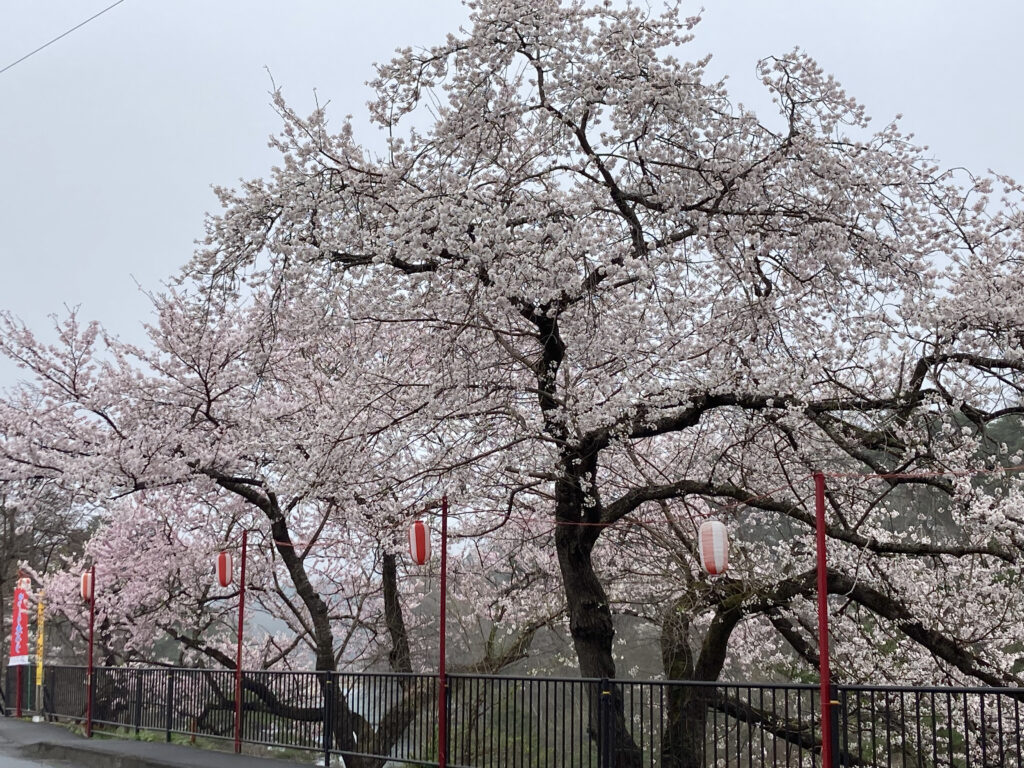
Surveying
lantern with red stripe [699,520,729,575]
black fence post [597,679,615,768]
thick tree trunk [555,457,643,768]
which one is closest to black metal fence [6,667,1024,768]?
black fence post [597,679,615,768]

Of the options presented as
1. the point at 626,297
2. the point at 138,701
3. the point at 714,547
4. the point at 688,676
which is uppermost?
the point at 626,297

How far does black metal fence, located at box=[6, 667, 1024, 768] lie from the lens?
25.8 feet

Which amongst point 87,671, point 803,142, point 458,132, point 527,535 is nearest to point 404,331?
point 458,132

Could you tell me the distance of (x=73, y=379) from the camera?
17.9m

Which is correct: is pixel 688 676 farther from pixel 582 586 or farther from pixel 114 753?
pixel 114 753

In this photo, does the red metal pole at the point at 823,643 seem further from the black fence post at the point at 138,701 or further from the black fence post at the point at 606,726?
the black fence post at the point at 138,701

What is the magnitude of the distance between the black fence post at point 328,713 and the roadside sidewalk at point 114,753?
0.82 feet

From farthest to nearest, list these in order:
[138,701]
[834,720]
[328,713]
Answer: [138,701] → [328,713] → [834,720]

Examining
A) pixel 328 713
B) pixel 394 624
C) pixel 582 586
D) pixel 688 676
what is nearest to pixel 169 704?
pixel 394 624

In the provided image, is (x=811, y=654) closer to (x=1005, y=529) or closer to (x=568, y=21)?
(x=1005, y=529)

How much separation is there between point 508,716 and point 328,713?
7.48 feet

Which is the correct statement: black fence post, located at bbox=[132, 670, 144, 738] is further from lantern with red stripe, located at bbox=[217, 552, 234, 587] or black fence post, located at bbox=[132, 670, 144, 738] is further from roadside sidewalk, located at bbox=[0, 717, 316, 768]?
lantern with red stripe, located at bbox=[217, 552, 234, 587]

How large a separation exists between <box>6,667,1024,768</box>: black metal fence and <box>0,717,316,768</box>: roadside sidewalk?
51 centimetres

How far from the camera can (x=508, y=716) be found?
10.0 meters
